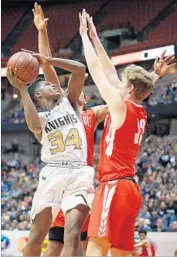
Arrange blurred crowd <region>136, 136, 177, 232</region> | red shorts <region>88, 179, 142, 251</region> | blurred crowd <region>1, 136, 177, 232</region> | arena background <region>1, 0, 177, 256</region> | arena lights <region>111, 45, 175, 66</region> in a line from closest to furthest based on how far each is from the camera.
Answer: red shorts <region>88, 179, 142, 251</region> < blurred crowd <region>136, 136, 177, 232</region> < blurred crowd <region>1, 136, 177, 232</region> < arena background <region>1, 0, 177, 256</region> < arena lights <region>111, 45, 175, 66</region>

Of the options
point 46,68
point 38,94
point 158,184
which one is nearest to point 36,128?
point 38,94

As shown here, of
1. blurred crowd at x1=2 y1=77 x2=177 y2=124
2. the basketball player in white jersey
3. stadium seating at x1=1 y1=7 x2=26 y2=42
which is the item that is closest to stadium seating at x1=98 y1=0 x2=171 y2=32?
blurred crowd at x1=2 y1=77 x2=177 y2=124

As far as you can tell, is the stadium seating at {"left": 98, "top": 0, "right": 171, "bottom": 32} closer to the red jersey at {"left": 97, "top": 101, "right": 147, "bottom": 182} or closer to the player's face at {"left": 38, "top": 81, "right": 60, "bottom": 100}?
the player's face at {"left": 38, "top": 81, "right": 60, "bottom": 100}

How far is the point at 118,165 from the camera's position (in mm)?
4238

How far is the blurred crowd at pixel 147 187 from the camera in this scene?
528 inches

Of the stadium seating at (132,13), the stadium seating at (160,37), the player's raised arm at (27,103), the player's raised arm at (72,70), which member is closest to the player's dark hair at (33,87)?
the player's raised arm at (72,70)

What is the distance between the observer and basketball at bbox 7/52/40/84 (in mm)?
4637

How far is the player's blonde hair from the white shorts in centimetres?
84

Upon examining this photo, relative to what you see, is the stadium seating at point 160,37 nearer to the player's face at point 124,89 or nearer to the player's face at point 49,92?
the player's face at point 49,92

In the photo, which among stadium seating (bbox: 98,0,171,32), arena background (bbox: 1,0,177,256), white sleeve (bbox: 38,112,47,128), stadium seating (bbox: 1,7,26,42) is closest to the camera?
white sleeve (bbox: 38,112,47,128)

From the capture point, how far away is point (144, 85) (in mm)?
4242

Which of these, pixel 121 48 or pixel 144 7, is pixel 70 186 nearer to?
pixel 121 48

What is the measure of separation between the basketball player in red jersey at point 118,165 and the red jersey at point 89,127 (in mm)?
712

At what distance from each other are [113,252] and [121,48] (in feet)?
57.9
